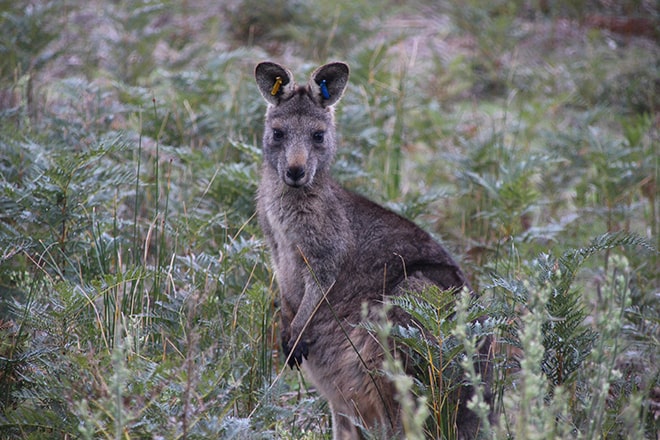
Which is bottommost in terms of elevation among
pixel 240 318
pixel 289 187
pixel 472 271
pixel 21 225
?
pixel 472 271

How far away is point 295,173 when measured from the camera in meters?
4.17

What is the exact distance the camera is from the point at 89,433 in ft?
8.42

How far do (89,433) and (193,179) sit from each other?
3431 mm

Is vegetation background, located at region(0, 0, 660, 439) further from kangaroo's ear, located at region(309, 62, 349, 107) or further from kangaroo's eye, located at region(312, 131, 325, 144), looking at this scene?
kangaroo's ear, located at region(309, 62, 349, 107)

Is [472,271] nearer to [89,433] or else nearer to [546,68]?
[89,433]

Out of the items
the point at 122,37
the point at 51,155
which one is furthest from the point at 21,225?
the point at 122,37

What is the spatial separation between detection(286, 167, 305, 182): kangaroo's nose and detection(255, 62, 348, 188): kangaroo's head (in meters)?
0.07

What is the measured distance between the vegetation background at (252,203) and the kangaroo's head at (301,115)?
2.11 feet

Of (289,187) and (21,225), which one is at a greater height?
(289,187)

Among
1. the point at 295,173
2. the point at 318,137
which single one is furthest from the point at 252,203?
the point at 295,173

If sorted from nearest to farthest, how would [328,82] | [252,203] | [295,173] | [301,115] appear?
[295,173], [301,115], [328,82], [252,203]

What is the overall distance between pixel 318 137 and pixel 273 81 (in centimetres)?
42

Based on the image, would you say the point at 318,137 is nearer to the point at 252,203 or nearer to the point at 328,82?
the point at 328,82

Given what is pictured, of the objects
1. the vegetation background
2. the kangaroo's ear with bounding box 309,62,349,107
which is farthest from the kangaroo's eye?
the vegetation background
